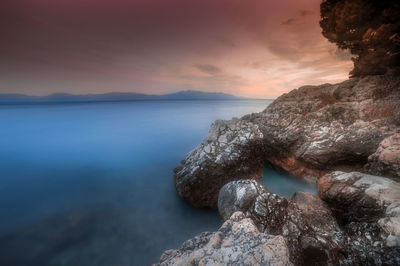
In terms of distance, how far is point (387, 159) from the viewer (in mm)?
3959

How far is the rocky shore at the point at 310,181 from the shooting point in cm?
238

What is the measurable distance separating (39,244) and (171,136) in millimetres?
11206

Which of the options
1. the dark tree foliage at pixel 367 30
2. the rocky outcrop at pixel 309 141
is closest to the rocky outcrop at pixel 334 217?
the rocky outcrop at pixel 309 141

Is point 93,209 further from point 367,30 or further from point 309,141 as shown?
point 367,30

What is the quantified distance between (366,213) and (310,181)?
3.45 meters

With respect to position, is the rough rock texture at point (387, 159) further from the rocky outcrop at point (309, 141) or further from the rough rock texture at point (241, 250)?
the rough rock texture at point (241, 250)

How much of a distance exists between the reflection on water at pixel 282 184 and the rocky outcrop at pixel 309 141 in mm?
283

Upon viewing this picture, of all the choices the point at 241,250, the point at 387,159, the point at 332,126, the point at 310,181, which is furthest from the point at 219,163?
the point at 332,126

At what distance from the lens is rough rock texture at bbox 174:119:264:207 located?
5516 millimetres

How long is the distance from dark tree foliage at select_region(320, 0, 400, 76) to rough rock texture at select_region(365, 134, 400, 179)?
3.59 m

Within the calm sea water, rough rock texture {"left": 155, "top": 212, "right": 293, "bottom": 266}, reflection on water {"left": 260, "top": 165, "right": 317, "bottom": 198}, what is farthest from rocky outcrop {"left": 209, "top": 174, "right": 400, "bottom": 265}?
the calm sea water

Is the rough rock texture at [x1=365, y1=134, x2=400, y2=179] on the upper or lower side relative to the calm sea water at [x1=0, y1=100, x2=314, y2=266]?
upper

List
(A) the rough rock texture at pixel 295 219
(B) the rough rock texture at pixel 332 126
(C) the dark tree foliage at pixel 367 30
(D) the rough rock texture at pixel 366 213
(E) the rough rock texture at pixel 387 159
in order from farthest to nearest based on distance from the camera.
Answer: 1. (C) the dark tree foliage at pixel 367 30
2. (B) the rough rock texture at pixel 332 126
3. (E) the rough rock texture at pixel 387 159
4. (A) the rough rock texture at pixel 295 219
5. (D) the rough rock texture at pixel 366 213

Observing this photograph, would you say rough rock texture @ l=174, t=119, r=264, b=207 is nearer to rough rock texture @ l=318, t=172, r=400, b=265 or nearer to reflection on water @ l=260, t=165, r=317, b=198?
reflection on water @ l=260, t=165, r=317, b=198
